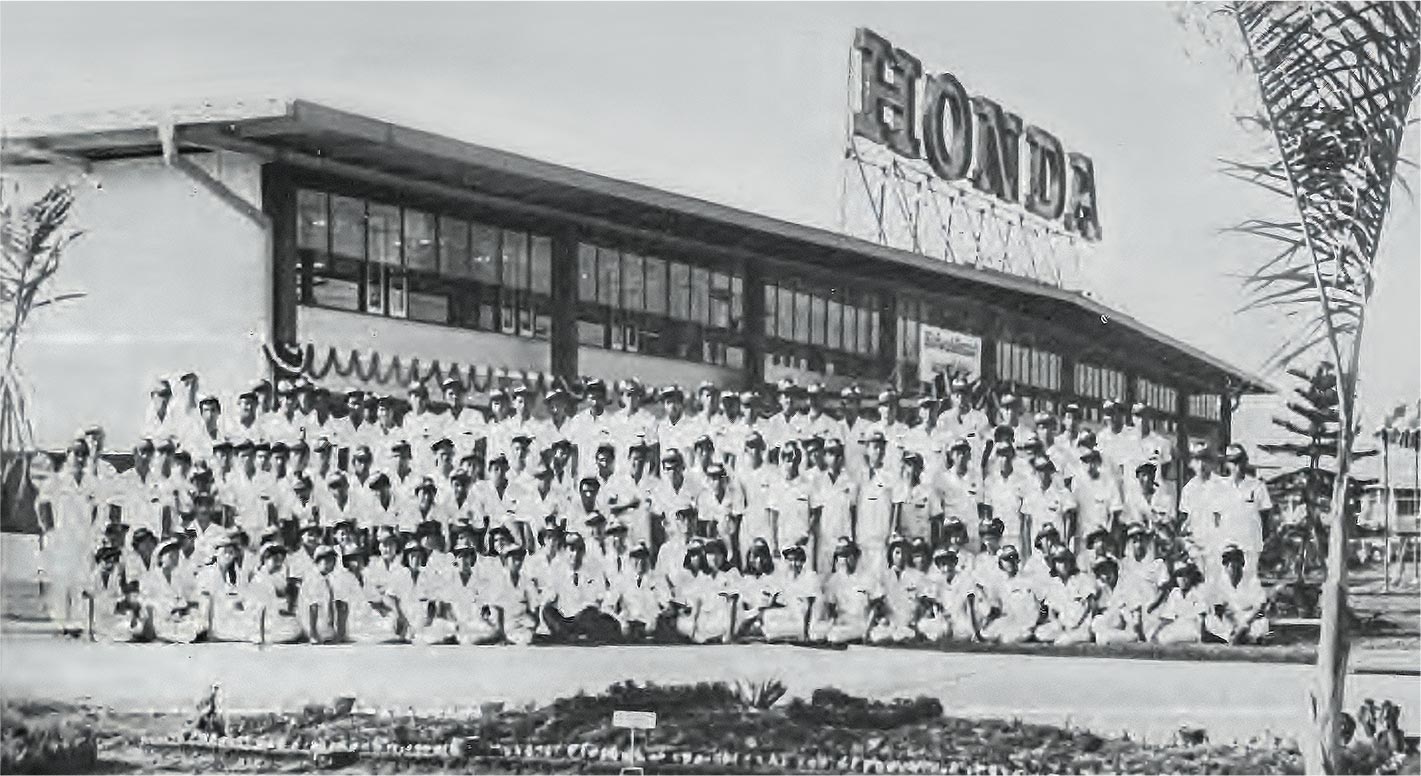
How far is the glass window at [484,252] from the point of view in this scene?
5.93 meters

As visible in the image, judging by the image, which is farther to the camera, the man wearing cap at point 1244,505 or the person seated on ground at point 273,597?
the person seated on ground at point 273,597

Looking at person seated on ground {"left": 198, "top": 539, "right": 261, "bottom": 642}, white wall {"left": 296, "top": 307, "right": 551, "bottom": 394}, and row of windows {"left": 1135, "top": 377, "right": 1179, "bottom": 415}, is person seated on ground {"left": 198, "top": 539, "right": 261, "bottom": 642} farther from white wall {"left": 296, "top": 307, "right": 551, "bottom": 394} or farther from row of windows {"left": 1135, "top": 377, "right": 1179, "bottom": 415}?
row of windows {"left": 1135, "top": 377, "right": 1179, "bottom": 415}

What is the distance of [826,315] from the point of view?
5820 mm

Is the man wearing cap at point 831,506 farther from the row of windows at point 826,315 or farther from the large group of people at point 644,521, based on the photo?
the row of windows at point 826,315

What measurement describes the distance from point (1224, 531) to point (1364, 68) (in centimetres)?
139

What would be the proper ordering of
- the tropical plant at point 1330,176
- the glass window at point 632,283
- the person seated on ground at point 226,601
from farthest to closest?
1. the person seated on ground at point 226,601
2. the glass window at point 632,283
3. the tropical plant at point 1330,176

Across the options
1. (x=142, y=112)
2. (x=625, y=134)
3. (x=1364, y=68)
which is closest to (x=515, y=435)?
(x=625, y=134)

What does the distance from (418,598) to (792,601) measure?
114 cm

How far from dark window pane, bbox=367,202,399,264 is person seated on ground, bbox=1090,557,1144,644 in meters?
2.32

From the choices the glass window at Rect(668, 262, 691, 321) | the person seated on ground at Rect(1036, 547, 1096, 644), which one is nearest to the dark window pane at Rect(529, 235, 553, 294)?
the glass window at Rect(668, 262, 691, 321)

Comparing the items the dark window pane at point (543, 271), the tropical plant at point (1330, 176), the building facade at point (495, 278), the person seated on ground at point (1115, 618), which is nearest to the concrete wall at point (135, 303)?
the building facade at point (495, 278)

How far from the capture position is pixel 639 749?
5824 mm

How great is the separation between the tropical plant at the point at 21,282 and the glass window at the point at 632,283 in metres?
1.72

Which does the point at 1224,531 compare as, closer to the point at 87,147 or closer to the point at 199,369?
the point at 199,369
